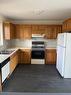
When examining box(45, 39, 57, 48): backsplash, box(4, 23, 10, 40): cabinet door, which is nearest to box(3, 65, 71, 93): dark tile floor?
box(4, 23, 10, 40): cabinet door

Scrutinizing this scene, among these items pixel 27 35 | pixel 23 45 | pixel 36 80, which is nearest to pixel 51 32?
pixel 27 35

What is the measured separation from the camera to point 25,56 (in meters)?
6.18

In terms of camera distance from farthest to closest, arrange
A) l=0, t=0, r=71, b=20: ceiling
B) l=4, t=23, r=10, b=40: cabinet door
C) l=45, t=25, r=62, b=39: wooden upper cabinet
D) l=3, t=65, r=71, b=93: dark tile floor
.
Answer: l=45, t=25, r=62, b=39: wooden upper cabinet < l=4, t=23, r=10, b=40: cabinet door < l=3, t=65, r=71, b=93: dark tile floor < l=0, t=0, r=71, b=20: ceiling

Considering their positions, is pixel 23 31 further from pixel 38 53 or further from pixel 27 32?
pixel 38 53

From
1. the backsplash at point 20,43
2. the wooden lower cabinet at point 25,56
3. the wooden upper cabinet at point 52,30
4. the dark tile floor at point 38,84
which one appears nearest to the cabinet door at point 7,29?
the wooden lower cabinet at point 25,56

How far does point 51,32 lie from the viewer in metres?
6.29

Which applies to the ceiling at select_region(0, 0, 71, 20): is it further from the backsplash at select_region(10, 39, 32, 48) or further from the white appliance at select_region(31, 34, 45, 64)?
the backsplash at select_region(10, 39, 32, 48)

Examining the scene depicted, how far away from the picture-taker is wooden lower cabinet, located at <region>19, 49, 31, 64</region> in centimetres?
612

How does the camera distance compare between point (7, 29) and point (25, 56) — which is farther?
point (25, 56)

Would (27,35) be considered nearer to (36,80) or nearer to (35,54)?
(35,54)

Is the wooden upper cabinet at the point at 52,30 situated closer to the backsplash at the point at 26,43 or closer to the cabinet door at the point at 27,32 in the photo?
the backsplash at the point at 26,43

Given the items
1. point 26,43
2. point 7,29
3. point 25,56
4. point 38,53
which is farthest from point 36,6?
point 26,43

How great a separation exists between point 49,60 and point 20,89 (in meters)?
3.17

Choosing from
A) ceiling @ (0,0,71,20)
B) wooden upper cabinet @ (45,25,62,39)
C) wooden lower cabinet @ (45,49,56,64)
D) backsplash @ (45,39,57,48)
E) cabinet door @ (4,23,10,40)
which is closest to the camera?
ceiling @ (0,0,71,20)
